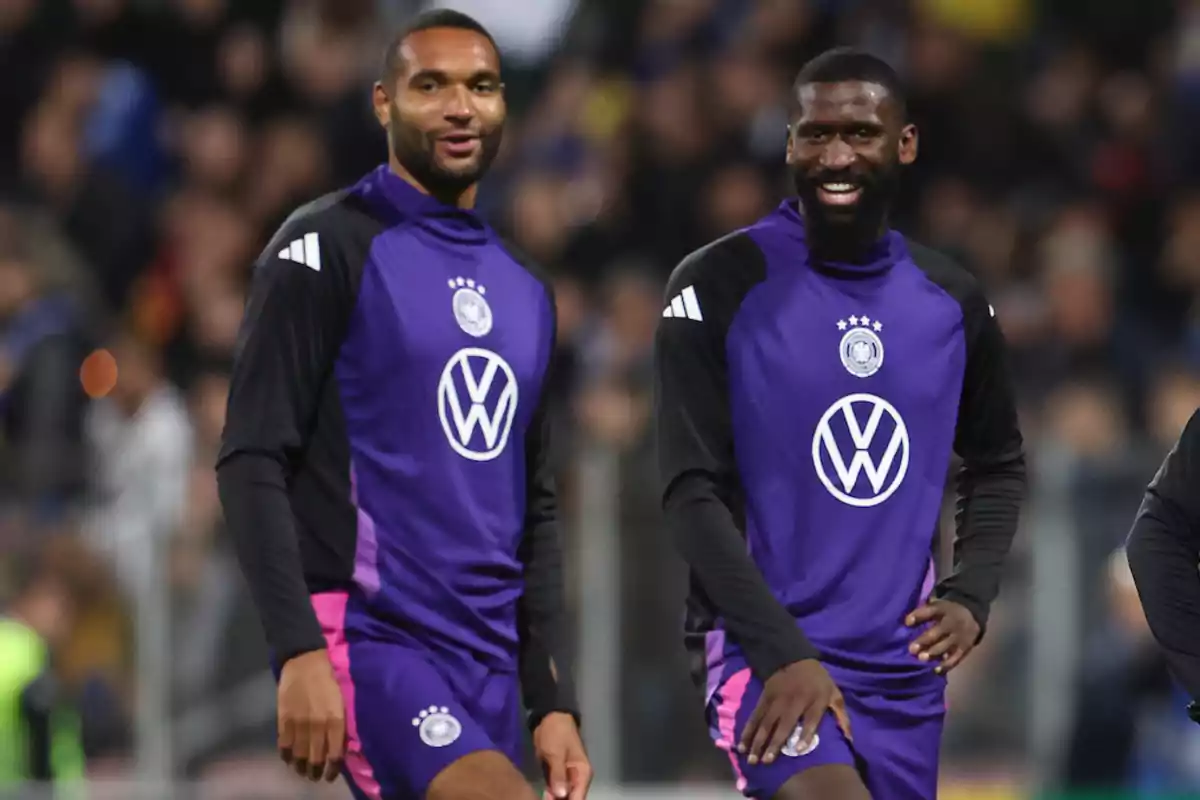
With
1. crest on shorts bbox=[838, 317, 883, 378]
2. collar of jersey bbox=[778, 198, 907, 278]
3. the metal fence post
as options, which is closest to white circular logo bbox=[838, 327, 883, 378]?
crest on shorts bbox=[838, 317, 883, 378]

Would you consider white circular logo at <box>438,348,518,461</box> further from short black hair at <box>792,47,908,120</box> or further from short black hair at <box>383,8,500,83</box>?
short black hair at <box>792,47,908,120</box>

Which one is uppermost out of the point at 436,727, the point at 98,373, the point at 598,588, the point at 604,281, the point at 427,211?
the point at 427,211

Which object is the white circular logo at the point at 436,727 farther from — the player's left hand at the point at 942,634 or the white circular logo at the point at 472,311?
the player's left hand at the point at 942,634

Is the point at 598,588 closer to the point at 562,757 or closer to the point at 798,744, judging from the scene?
the point at 562,757

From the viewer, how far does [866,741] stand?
15.9 ft

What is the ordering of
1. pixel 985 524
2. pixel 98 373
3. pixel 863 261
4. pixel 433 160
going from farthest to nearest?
pixel 98 373
pixel 985 524
pixel 863 261
pixel 433 160

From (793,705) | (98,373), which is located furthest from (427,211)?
(98,373)

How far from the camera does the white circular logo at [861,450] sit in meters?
4.93

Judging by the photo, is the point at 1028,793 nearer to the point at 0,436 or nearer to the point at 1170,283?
the point at 1170,283

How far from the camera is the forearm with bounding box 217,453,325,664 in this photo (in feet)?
14.8

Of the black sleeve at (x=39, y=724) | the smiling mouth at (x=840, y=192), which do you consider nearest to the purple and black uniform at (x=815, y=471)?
the smiling mouth at (x=840, y=192)

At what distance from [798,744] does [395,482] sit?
0.92 meters

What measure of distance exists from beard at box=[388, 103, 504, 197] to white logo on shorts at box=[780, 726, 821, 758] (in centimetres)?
127

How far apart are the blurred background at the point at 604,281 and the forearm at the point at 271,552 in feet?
15.0
